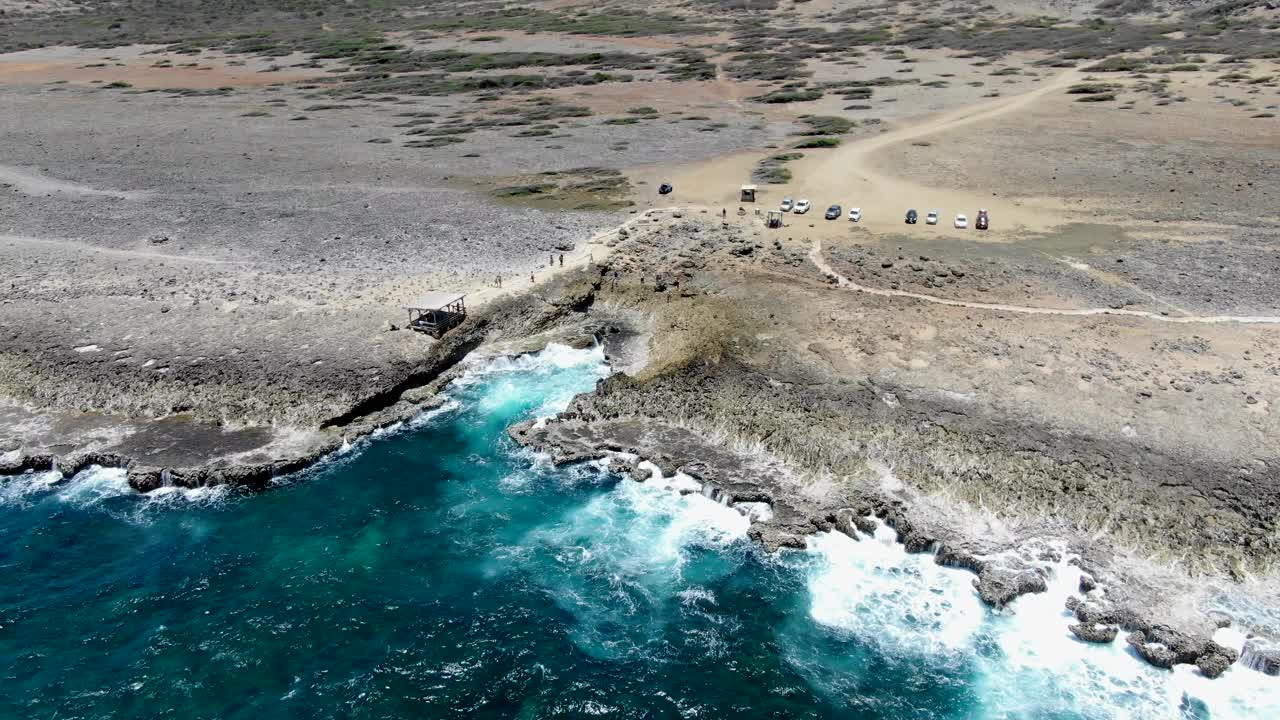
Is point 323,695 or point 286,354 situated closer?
point 323,695

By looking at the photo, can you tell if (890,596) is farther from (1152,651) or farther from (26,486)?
(26,486)

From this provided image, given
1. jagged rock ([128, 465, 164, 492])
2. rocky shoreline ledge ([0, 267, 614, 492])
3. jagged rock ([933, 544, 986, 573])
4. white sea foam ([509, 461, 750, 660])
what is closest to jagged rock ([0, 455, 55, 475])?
rocky shoreline ledge ([0, 267, 614, 492])

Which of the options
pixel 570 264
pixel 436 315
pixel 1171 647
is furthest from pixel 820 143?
pixel 1171 647

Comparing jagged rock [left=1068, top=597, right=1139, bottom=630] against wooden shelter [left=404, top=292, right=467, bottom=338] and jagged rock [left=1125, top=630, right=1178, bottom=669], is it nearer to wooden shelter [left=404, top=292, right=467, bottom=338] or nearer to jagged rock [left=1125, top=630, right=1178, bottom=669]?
jagged rock [left=1125, top=630, right=1178, bottom=669]

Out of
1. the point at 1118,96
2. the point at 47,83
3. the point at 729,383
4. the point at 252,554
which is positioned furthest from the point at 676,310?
the point at 47,83

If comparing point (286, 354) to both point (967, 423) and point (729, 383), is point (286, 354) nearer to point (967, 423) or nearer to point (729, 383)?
point (729, 383)

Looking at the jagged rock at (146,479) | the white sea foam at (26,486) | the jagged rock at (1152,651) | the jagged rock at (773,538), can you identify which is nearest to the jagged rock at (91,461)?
the white sea foam at (26,486)

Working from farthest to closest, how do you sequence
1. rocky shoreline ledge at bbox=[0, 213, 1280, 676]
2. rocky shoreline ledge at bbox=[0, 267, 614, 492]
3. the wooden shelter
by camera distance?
the wooden shelter, rocky shoreline ledge at bbox=[0, 267, 614, 492], rocky shoreline ledge at bbox=[0, 213, 1280, 676]
